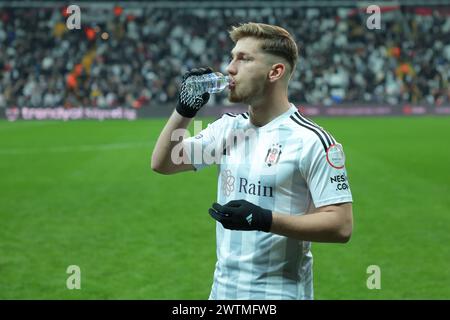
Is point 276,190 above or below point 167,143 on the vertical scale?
below

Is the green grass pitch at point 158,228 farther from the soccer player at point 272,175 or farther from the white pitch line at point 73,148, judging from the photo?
the soccer player at point 272,175

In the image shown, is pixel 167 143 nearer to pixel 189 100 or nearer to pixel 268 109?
pixel 189 100

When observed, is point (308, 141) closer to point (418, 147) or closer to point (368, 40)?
point (418, 147)

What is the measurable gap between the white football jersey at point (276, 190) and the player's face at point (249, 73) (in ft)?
0.72


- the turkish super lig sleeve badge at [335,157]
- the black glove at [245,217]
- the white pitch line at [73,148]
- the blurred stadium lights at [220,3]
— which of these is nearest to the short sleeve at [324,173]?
the turkish super lig sleeve badge at [335,157]

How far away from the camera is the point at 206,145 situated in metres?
3.44

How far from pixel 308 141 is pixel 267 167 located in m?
0.25

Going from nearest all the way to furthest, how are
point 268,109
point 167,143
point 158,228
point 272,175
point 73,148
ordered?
point 272,175
point 268,109
point 167,143
point 158,228
point 73,148

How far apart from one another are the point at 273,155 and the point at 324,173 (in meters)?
0.29

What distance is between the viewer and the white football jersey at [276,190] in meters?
2.95

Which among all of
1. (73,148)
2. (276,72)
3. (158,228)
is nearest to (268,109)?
(276,72)

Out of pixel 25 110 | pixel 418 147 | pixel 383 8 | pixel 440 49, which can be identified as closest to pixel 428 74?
pixel 440 49

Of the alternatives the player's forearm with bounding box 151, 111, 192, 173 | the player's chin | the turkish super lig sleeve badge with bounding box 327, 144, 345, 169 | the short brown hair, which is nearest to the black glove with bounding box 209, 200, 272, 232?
the turkish super lig sleeve badge with bounding box 327, 144, 345, 169

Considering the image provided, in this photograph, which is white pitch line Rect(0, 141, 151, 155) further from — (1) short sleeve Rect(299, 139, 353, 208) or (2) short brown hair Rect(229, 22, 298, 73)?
(1) short sleeve Rect(299, 139, 353, 208)
